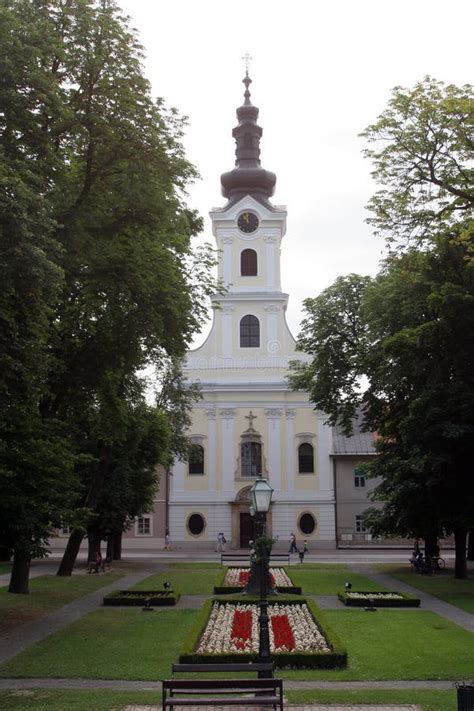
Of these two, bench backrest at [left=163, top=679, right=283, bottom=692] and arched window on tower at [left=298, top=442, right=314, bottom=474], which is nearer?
bench backrest at [left=163, top=679, right=283, bottom=692]

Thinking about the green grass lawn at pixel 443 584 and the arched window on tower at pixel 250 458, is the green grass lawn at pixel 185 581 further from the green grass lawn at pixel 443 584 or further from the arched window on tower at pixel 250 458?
the arched window on tower at pixel 250 458

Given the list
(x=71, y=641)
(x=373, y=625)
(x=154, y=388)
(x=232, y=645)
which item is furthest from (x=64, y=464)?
(x=154, y=388)

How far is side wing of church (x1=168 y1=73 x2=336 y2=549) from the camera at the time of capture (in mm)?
49812

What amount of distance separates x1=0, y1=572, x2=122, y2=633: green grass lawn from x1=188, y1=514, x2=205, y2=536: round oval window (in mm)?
18782

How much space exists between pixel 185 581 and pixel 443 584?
8.92 meters

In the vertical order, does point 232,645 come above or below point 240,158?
below

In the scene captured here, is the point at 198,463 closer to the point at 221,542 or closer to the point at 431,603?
the point at 221,542

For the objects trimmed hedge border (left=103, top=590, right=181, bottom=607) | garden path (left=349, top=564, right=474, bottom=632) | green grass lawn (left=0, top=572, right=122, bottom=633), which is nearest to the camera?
garden path (left=349, top=564, right=474, bottom=632)

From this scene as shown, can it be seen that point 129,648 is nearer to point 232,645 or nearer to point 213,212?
point 232,645

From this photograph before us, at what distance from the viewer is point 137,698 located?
36.6ft

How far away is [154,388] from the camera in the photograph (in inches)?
1655

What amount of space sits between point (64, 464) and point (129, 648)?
5.11 meters

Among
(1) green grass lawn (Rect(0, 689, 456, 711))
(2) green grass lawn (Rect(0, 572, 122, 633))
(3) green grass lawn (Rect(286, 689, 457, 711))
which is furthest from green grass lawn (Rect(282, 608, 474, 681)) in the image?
(2) green grass lawn (Rect(0, 572, 122, 633))

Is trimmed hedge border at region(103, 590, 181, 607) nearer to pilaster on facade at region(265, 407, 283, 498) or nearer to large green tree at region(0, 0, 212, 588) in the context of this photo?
large green tree at region(0, 0, 212, 588)
